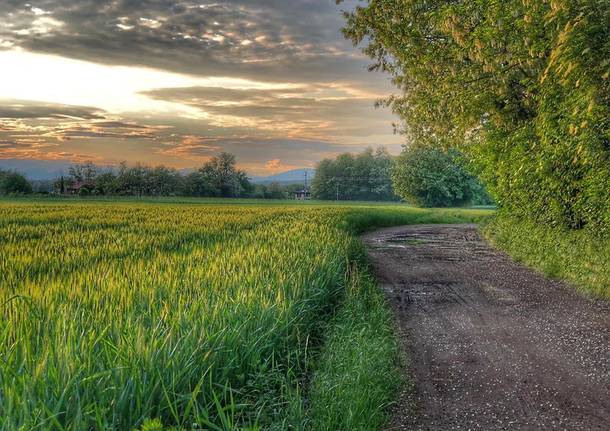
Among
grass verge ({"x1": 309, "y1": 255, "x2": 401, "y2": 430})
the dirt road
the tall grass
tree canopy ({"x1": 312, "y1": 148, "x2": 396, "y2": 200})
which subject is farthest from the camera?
tree canopy ({"x1": 312, "y1": 148, "x2": 396, "y2": 200})

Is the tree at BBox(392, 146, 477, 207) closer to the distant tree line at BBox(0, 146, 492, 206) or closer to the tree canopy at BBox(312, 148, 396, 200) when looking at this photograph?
the distant tree line at BBox(0, 146, 492, 206)

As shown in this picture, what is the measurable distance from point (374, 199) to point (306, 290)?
128242 millimetres

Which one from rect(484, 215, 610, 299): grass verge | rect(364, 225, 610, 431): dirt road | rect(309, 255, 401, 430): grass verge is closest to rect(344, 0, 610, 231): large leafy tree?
rect(484, 215, 610, 299): grass verge

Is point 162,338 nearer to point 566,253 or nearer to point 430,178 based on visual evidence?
point 566,253

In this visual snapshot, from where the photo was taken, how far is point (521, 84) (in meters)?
16.0

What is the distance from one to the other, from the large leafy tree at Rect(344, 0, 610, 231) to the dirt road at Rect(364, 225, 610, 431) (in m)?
3.37

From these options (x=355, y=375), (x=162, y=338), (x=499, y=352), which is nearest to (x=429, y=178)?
(x=499, y=352)

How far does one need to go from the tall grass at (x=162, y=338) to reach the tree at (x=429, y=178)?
64681 mm

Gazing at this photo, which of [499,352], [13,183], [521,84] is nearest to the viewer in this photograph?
[499,352]

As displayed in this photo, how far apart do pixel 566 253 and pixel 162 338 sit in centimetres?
1371

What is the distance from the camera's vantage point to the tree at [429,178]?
238ft

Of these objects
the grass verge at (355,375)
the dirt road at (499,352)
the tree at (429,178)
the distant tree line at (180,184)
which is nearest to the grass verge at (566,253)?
the dirt road at (499,352)

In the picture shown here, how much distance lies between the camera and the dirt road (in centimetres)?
579

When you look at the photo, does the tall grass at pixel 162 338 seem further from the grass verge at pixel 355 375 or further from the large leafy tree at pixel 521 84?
the large leafy tree at pixel 521 84
